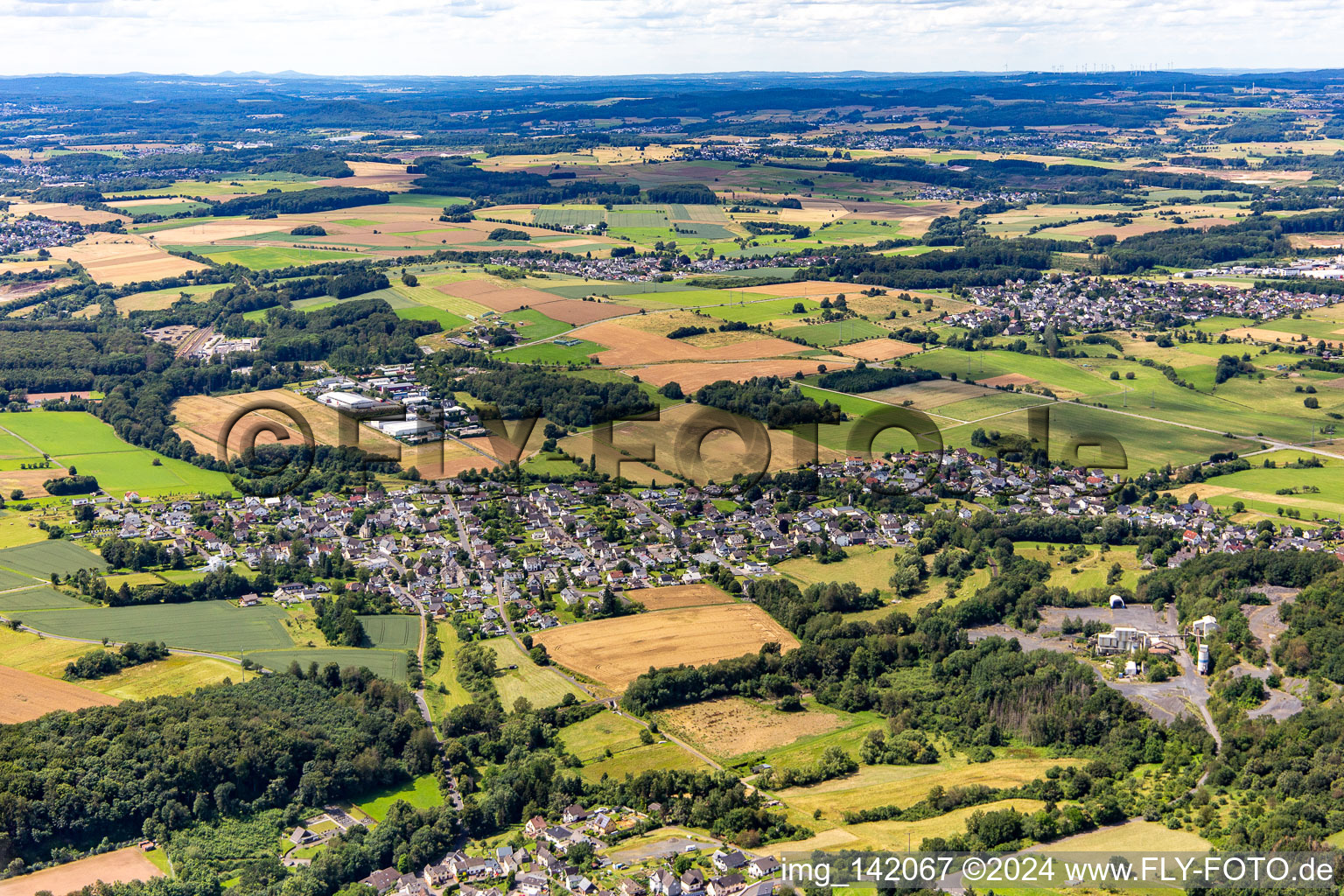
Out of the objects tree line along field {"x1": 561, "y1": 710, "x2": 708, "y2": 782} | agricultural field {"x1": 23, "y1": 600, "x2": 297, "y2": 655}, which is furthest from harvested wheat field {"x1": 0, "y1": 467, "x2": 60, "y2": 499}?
tree line along field {"x1": 561, "y1": 710, "x2": 708, "y2": 782}

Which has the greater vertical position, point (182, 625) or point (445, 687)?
point (182, 625)

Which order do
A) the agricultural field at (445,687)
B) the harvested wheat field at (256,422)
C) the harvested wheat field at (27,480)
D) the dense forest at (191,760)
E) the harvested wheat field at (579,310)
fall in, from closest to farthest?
the dense forest at (191,760) < the agricultural field at (445,687) < the harvested wheat field at (27,480) < the harvested wheat field at (256,422) < the harvested wheat field at (579,310)

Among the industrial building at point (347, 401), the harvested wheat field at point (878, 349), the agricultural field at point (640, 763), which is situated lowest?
the agricultural field at point (640, 763)

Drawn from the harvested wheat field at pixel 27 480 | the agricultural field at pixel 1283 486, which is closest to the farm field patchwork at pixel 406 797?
the harvested wheat field at pixel 27 480

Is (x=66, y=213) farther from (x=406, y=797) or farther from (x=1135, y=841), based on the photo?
(x=1135, y=841)

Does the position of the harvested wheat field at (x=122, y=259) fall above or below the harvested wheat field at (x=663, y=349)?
above

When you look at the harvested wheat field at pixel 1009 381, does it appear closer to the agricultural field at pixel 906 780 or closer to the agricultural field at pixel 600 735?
the agricultural field at pixel 906 780

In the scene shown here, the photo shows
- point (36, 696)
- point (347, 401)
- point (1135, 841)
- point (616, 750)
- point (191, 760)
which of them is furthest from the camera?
point (347, 401)

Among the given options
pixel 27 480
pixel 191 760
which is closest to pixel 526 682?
pixel 191 760
